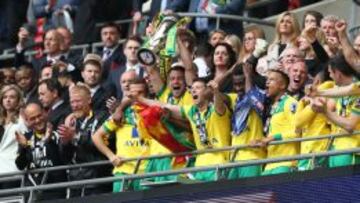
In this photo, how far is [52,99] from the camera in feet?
64.4

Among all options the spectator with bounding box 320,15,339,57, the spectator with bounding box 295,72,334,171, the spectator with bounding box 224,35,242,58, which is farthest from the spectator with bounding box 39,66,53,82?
the spectator with bounding box 295,72,334,171

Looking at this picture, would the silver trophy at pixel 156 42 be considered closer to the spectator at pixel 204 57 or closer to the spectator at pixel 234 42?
the spectator at pixel 204 57

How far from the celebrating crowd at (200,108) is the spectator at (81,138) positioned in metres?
0.01

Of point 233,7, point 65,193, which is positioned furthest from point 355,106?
point 233,7

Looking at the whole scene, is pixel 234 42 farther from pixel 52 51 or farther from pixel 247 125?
pixel 52 51

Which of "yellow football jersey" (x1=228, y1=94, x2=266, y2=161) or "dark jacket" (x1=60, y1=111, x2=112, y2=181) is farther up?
"yellow football jersey" (x1=228, y1=94, x2=266, y2=161)

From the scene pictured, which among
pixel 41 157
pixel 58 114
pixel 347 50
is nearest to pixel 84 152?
pixel 41 157

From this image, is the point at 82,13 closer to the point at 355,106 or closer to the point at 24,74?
the point at 24,74

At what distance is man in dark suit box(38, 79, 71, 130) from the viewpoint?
63.1 feet

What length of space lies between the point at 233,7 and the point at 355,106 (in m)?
5.68

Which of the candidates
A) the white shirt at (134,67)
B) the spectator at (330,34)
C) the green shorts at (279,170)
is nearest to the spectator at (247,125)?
the green shorts at (279,170)

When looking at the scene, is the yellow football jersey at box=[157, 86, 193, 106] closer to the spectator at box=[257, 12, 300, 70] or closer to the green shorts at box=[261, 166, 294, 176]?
the spectator at box=[257, 12, 300, 70]

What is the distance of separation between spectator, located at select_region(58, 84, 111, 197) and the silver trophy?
2.81ft

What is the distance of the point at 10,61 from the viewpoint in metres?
24.2
